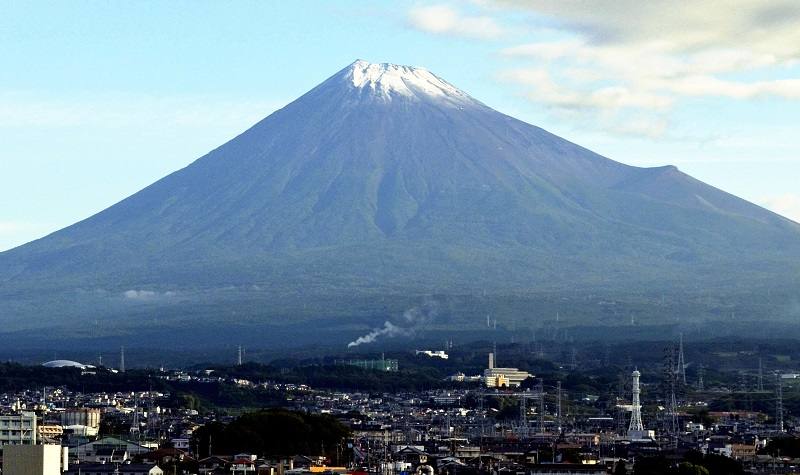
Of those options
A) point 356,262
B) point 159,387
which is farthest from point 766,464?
point 356,262

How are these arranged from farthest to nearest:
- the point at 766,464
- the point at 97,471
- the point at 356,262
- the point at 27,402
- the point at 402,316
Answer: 1. the point at 356,262
2. the point at 402,316
3. the point at 27,402
4. the point at 766,464
5. the point at 97,471

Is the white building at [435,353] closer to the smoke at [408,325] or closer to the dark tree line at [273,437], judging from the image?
the smoke at [408,325]

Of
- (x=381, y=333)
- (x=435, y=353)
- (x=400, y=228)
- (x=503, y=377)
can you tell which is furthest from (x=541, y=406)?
(x=400, y=228)

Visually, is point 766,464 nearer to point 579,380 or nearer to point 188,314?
point 579,380

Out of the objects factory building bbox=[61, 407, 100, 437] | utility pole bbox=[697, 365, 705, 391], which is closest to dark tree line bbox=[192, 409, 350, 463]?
factory building bbox=[61, 407, 100, 437]

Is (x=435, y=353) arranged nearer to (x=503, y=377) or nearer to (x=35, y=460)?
(x=503, y=377)
